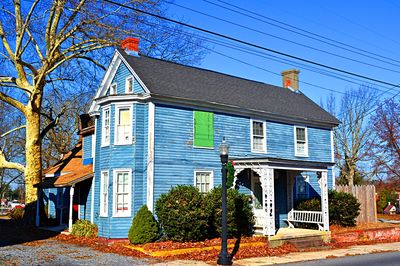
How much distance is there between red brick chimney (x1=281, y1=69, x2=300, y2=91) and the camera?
2866cm

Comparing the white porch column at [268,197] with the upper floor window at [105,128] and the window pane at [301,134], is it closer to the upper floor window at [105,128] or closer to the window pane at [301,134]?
the window pane at [301,134]

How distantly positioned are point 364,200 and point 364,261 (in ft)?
37.7

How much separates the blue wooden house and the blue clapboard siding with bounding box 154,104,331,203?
0.05 m

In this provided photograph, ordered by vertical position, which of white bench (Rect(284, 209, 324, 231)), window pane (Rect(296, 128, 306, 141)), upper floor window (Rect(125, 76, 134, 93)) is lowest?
white bench (Rect(284, 209, 324, 231))

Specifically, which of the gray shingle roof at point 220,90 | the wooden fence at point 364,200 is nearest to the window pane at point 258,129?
the gray shingle roof at point 220,90

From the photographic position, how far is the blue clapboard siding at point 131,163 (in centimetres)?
1720

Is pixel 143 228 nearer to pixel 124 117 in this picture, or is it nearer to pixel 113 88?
pixel 124 117

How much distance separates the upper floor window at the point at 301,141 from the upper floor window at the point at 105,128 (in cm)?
1070

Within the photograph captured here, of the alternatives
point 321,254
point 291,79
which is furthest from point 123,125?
point 291,79

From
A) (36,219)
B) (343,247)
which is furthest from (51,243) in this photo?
(343,247)

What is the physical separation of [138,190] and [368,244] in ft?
36.9

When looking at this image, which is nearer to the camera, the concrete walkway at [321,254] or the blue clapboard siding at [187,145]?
the concrete walkway at [321,254]

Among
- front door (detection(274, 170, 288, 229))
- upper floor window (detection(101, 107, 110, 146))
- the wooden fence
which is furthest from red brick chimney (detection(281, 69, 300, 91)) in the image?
upper floor window (detection(101, 107, 110, 146))

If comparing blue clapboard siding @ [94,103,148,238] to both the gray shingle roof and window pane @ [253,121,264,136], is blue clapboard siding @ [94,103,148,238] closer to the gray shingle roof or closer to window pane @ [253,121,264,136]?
the gray shingle roof
